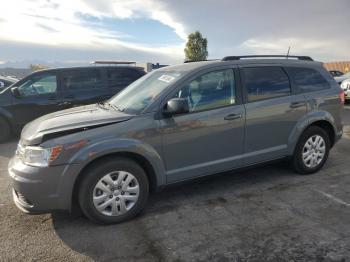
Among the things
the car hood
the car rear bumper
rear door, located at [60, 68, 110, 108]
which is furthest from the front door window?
rear door, located at [60, 68, 110, 108]

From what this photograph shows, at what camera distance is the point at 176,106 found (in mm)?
3646

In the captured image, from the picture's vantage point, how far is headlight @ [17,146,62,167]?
3.29 metres

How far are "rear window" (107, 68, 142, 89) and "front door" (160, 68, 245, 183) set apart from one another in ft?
14.9

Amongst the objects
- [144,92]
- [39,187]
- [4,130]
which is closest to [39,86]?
[4,130]

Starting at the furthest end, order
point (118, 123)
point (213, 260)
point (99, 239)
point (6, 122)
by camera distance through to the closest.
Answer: point (6, 122) < point (118, 123) < point (99, 239) < point (213, 260)

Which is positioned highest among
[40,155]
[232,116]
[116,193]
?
[232,116]

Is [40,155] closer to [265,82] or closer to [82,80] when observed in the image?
[265,82]

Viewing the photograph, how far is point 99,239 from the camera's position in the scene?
335cm

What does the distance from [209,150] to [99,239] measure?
1.59 meters

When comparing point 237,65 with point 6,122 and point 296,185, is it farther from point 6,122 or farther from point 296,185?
point 6,122

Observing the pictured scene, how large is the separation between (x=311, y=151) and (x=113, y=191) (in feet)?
9.78

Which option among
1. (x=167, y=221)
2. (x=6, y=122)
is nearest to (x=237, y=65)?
(x=167, y=221)

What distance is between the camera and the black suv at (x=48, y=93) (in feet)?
24.9

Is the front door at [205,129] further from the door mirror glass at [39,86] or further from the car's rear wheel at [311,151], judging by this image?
the door mirror glass at [39,86]
